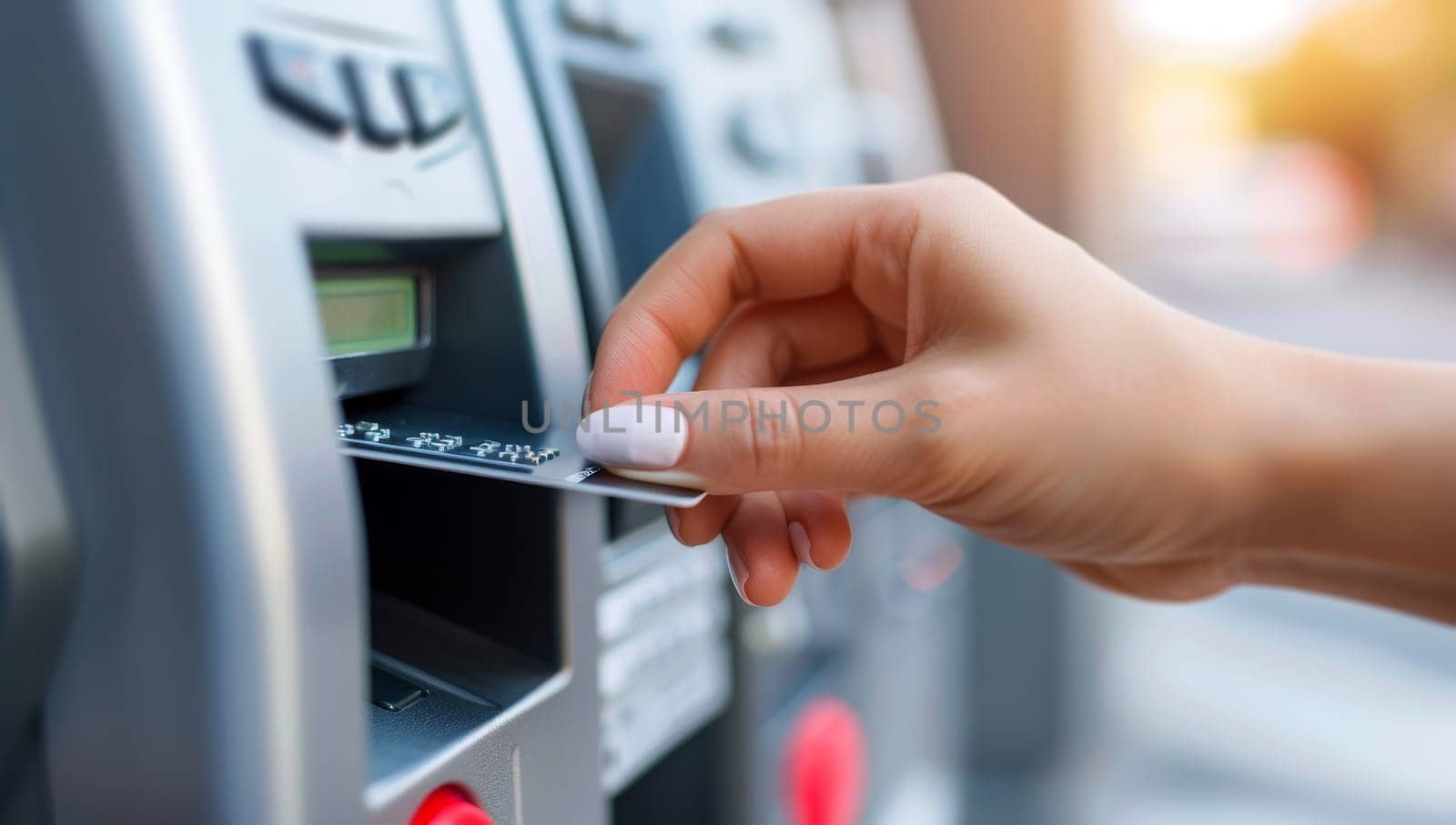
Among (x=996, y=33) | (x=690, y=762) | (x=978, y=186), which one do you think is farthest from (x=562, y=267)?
(x=996, y=33)

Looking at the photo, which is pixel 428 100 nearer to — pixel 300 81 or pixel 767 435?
pixel 300 81

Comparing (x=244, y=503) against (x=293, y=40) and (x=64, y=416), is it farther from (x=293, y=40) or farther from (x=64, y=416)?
(x=293, y=40)

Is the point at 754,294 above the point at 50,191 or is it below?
below

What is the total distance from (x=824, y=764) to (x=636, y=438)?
0.81 metres

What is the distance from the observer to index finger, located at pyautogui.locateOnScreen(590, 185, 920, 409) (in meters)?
0.70

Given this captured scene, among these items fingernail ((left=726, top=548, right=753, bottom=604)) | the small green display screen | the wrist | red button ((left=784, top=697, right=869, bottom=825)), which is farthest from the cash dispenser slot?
red button ((left=784, top=697, right=869, bottom=825))

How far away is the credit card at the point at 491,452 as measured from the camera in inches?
19.9

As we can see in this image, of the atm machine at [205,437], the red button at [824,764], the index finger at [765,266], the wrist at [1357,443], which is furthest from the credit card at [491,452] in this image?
the red button at [824,764]

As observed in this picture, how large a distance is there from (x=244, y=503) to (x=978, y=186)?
1.62 feet

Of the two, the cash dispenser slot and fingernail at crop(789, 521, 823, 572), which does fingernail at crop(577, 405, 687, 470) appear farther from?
fingernail at crop(789, 521, 823, 572)

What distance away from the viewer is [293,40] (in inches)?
20.7

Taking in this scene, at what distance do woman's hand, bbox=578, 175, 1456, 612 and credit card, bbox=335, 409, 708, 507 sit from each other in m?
0.02

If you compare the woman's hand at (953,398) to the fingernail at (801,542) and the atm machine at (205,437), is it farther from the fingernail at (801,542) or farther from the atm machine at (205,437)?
the atm machine at (205,437)

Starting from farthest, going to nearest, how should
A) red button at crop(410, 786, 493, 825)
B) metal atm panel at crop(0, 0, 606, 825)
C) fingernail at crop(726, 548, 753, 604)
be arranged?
fingernail at crop(726, 548, 753, 604), red button at crop(410, 786, 493, 825), metal atm panel at crop(0, 0, 606, 825)
